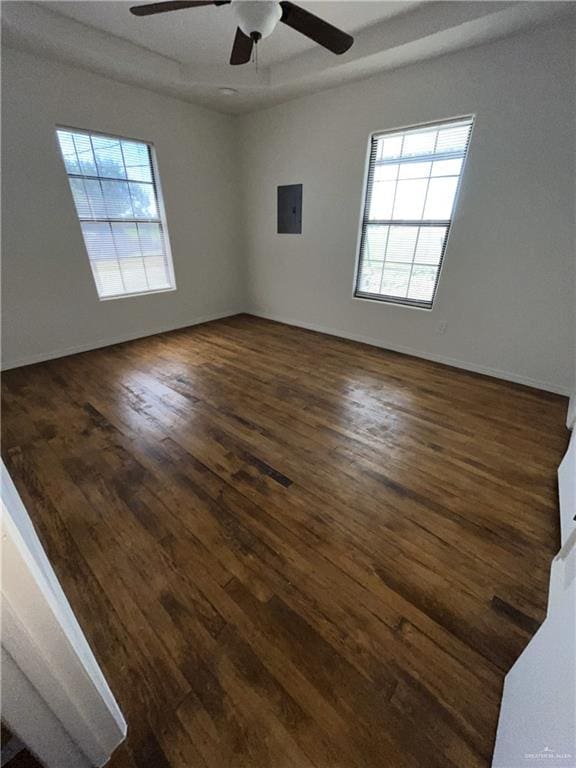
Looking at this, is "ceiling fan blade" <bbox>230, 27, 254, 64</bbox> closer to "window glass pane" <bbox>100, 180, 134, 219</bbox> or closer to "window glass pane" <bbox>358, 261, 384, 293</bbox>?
"window glass pane" <bbox>100, 180, 134, 219</bbox>

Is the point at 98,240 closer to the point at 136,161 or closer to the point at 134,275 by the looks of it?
the point at 134,275

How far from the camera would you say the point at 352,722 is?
92 centimetres

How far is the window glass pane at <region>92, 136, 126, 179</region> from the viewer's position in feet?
10.7

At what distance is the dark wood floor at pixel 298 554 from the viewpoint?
0.93 m

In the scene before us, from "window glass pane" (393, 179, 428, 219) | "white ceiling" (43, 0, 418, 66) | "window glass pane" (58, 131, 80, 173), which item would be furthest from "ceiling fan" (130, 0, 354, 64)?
"window glass pane" (58, 131, 80, 173)

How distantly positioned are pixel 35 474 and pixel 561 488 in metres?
3.00

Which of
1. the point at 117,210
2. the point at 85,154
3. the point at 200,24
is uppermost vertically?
the point at 200,24

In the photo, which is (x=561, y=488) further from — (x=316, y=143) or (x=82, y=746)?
(x=316, y=143)

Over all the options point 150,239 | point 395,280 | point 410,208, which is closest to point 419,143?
point 410,208

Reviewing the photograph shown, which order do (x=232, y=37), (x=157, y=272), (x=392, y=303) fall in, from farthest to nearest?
(x=157, y=272), (x=392, y=303), (x=232, y=37)

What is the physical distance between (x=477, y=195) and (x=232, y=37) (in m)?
2.55

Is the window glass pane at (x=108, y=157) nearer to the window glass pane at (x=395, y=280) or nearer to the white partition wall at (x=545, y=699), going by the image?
the window glass pane at (x=395, y=280)

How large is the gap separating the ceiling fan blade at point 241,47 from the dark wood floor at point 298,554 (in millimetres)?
2372

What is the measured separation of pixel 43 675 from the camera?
585mm
